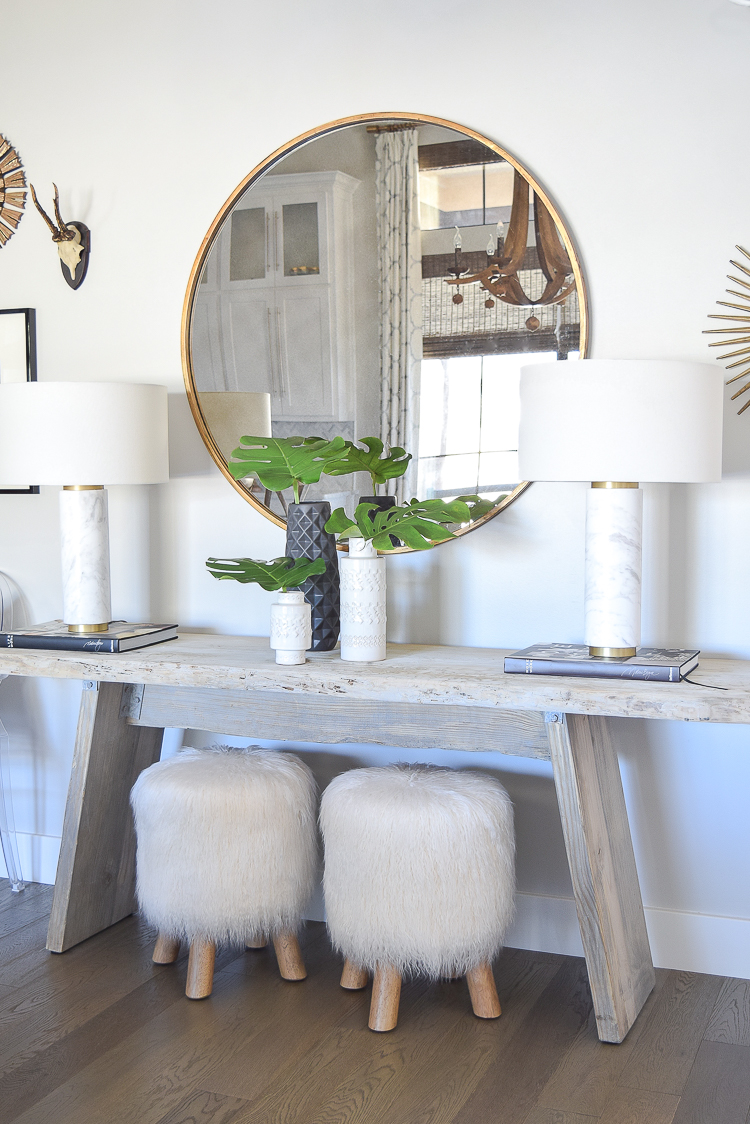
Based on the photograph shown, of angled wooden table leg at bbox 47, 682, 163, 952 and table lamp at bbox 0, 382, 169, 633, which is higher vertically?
table lamp at bbox 0, 382, 169, 633

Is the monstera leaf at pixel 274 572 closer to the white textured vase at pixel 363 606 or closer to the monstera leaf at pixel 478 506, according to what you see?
the white textured vase at pixel 363 606

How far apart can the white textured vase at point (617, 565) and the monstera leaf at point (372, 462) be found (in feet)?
1.66

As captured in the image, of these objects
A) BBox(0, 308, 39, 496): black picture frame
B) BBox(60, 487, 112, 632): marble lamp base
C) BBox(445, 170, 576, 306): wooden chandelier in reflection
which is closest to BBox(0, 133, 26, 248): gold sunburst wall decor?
BBox(0, 308, 39, 496): black picture frame

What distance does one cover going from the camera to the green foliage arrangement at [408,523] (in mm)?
2104

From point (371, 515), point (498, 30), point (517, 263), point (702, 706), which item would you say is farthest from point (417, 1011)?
point (498, 30)

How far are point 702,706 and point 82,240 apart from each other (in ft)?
6.66

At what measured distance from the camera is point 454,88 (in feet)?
7.71

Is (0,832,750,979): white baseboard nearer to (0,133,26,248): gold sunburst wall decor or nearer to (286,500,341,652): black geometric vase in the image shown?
(286,500,341,652): black geometric vase

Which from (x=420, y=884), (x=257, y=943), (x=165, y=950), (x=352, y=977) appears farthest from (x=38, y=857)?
(x=420, y=884)

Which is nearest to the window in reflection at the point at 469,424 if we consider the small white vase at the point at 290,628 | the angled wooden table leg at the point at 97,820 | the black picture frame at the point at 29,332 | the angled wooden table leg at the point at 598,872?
the small white vase at the point at 290,628

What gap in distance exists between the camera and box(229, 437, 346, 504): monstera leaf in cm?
216

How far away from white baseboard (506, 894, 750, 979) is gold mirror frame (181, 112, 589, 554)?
92 cm

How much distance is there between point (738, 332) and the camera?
2160 mm

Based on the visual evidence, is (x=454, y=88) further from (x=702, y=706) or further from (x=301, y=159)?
(x=702, y=706)
